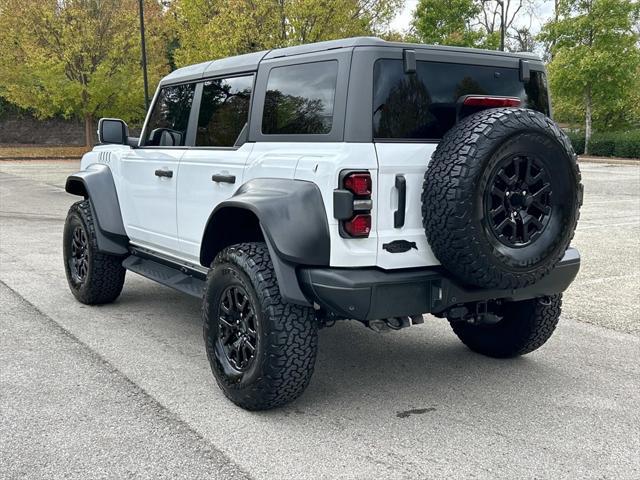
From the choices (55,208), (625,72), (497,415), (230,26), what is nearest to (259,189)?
(497,415)

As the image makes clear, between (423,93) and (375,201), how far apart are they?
656 mm

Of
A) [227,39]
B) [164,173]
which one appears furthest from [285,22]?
[164,173]

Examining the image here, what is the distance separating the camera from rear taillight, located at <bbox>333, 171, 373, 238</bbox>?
3.24 metres

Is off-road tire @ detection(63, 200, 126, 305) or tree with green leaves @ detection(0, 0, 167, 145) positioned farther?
tree with green leaves @ detection(0, 0, 167, 145)

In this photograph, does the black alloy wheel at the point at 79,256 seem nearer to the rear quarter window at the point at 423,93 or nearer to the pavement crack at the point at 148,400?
the pavement crack at the point at 148,400

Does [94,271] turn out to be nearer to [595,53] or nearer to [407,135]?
[407,135]

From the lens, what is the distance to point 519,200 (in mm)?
3385

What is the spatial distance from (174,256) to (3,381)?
Result: 1395 millimetres

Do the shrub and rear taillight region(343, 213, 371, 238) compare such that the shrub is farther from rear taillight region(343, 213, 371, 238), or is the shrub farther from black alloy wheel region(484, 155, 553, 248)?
rear taillight region(343, 213, 371, 238)

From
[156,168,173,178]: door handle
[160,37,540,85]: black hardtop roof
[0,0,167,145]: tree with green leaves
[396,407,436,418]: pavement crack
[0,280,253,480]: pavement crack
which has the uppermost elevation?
[0,0,167,145]: tree with green leaves

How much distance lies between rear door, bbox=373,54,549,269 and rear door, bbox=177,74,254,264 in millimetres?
953

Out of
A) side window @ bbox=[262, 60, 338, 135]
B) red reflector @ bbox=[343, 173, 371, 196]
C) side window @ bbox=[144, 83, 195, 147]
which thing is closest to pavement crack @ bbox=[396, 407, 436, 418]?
red reflector @ bbox=[343, 173, 371, 196]

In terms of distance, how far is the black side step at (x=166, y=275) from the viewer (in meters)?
4.52

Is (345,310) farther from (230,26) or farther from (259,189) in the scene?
(230,26)
